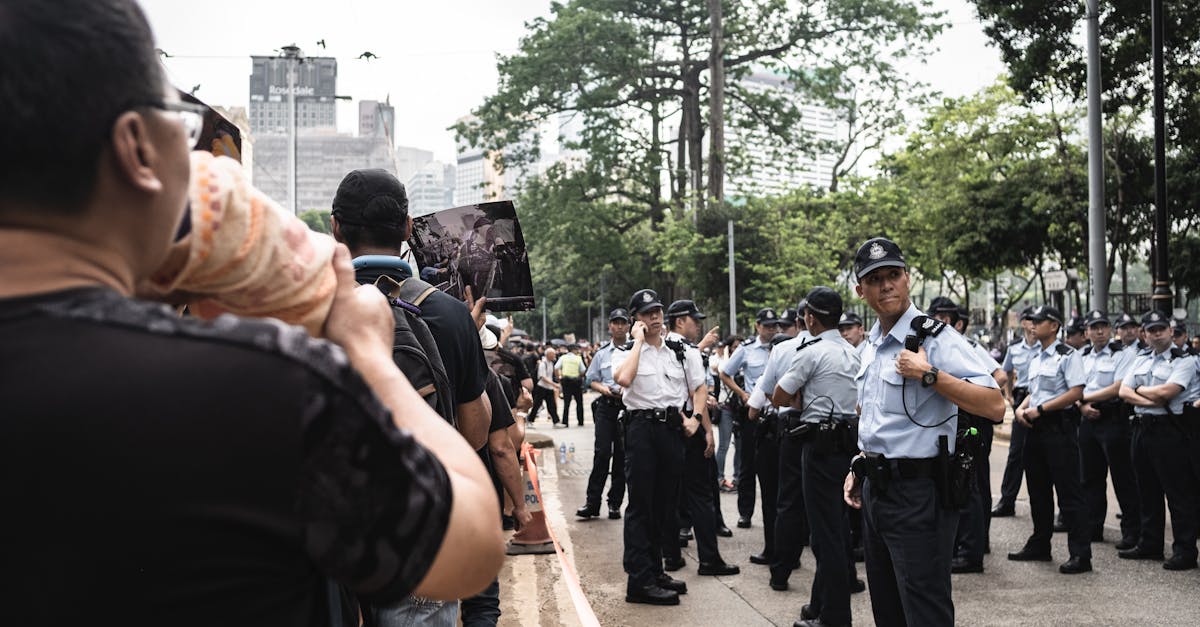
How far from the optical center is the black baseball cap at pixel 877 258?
5012 mm

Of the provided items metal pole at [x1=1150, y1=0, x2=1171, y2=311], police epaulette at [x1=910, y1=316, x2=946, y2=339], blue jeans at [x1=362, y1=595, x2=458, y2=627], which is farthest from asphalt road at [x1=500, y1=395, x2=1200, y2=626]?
metal pole at [x1=1150, y1=0, x2=1171, y2=311]

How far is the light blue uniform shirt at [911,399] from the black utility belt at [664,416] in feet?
9.61

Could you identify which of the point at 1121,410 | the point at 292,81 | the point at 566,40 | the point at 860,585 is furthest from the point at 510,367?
the point at 566,40

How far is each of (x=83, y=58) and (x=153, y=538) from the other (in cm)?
51

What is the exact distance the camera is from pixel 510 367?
8.41 m

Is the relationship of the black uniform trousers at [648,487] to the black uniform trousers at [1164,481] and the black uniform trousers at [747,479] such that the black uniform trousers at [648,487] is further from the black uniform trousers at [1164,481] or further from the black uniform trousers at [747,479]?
the black uniform trousers at [1164,481]

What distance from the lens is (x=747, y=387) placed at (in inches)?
473

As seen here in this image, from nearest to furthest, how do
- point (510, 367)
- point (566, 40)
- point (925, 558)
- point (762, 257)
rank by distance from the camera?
point (925, 558)
point (510, 367)
point (566, 40)
point (762, 257)

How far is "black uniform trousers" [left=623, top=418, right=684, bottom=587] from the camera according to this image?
742cm

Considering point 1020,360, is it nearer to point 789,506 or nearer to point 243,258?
point 789,506

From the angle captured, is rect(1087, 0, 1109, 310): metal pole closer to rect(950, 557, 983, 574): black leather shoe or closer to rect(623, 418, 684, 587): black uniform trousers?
rect(950, 557, 983, 574): black leather shoe

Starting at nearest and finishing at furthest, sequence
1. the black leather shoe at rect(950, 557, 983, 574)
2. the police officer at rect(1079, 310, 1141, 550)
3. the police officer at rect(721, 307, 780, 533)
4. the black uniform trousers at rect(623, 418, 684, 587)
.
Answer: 1. the black uniform trousers at rect(623, 418, 684, 587)
2. the black leather shoe at rect(950, 557, 983, 574)
3. the police officer at rect(1079, 310, 1141, 550)
4. the police officer at rect(721, 307, 780, 533)

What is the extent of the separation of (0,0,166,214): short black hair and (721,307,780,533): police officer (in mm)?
9133

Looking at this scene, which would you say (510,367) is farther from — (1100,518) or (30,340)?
(30,340)
